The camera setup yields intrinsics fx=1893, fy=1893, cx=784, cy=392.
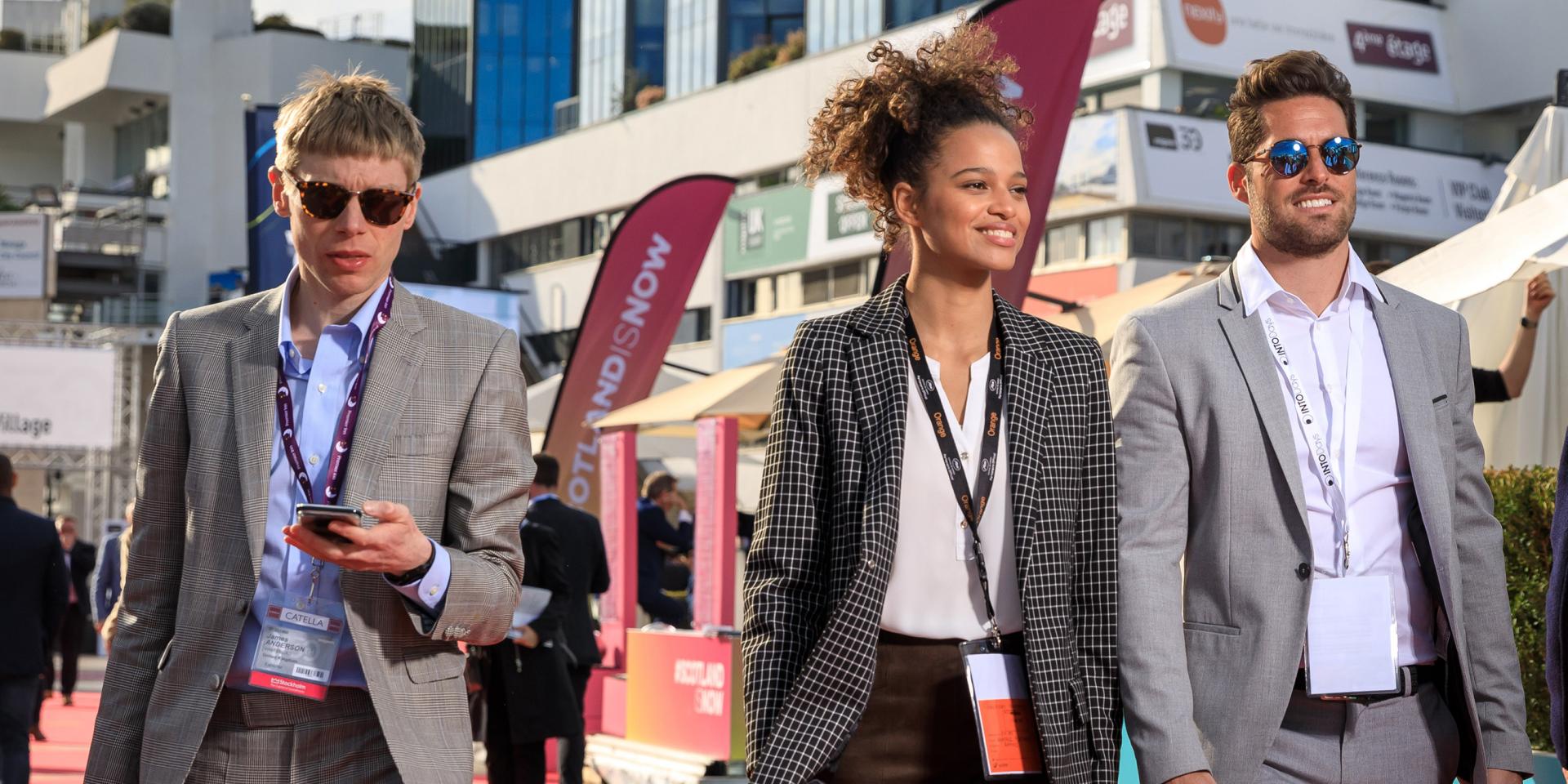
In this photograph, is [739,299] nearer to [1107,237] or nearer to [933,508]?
[1107,237]

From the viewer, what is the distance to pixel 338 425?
10.1 ft

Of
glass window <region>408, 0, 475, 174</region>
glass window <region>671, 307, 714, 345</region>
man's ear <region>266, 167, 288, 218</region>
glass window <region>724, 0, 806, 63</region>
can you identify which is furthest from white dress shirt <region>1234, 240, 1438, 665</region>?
glass window <region>408, 0, 475, 174</region>

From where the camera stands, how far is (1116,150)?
29422 mm

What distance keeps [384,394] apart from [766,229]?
33612 millimetres

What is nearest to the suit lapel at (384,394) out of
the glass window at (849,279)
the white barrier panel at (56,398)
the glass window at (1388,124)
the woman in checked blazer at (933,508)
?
the woman in checked blazer at (933,508)

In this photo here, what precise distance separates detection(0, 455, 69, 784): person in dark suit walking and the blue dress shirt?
6.56m

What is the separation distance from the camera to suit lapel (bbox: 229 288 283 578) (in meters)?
2.98

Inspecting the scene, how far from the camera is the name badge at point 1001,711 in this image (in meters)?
3.01

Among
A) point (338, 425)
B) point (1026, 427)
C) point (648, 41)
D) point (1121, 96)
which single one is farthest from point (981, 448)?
point (648, 41)

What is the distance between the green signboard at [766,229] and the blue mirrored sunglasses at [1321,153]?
3154 centimetres

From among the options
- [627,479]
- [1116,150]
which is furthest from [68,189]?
[627,479]

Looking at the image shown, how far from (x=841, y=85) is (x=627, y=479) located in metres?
9.48

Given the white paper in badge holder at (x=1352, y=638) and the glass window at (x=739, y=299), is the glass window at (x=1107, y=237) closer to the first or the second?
the glass window at (x=739, y=299)

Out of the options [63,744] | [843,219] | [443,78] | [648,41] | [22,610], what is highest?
[443,78]
